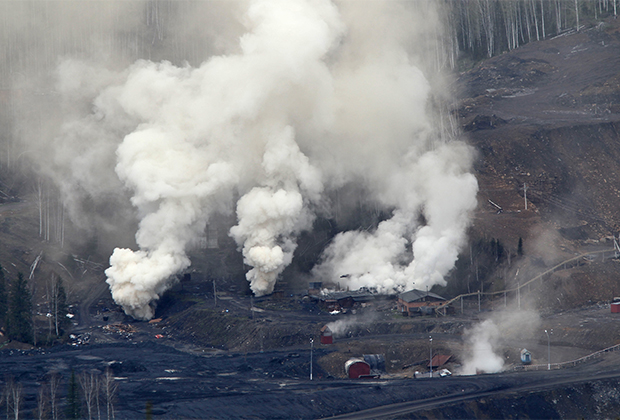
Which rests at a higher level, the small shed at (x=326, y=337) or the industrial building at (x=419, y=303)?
the industrial building at (x=419, y=303)

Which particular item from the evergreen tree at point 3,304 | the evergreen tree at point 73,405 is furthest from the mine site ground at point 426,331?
the evergreen tree at point 3,304

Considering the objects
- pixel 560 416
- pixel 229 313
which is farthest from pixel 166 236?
pixel 560 416

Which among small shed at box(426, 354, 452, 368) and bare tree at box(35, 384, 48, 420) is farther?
small shed at box(426, 354, 452, 368)

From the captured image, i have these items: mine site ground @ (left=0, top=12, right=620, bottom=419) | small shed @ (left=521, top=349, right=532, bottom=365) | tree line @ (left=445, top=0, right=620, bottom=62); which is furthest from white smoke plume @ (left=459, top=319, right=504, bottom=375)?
tree line @ (left=445, top=0, right=620, bottom=62)

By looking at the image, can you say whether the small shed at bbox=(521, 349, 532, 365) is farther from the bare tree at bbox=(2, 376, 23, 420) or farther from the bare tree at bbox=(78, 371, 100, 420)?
the bare tree at bbox=(2, 376, 23, 420)

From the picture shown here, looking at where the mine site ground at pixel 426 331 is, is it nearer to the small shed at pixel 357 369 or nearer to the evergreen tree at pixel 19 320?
the small shed at pixel 357 369

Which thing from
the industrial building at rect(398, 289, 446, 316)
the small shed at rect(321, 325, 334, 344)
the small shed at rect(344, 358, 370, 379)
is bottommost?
the small shed at rect(344, 358, 370, 379)

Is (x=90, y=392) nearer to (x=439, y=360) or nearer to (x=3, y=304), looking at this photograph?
(x=439, y=360)

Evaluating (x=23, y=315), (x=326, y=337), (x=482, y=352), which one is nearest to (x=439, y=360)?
(x=482, y=352)
